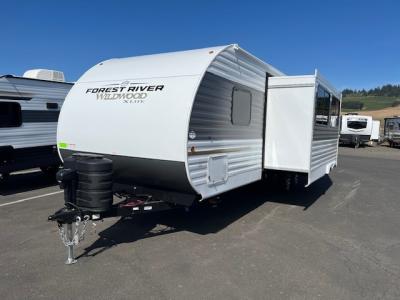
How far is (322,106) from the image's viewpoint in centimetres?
783

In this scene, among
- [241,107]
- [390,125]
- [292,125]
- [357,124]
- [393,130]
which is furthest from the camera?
[390,125]

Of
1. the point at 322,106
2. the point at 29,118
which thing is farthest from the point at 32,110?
the point at 322,106

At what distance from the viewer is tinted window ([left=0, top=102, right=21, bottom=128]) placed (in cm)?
862

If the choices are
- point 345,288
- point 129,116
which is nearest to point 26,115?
point 129,116

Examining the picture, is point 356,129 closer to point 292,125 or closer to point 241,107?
point 292,125

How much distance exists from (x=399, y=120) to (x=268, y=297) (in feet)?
93.3

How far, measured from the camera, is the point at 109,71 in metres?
6.18

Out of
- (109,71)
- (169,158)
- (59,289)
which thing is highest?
(109,71)

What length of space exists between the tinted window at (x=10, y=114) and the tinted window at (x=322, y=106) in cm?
698

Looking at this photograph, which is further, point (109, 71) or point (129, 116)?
point (109, 71)

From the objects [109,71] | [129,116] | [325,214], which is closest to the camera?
[129,116]

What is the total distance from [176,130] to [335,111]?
6447 mm

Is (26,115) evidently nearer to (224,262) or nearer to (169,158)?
(169,158)

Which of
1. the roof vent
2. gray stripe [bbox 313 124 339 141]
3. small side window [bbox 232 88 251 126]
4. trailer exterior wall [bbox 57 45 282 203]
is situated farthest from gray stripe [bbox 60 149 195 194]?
the roof vent
